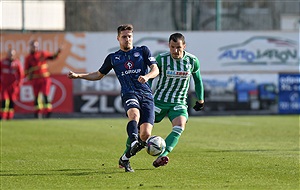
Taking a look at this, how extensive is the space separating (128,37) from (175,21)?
2193 cm

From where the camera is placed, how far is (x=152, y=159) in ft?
41.3

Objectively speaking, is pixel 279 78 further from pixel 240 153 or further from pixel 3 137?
pixel 240 153

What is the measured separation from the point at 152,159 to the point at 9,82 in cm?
1411

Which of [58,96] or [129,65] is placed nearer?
[129,65]

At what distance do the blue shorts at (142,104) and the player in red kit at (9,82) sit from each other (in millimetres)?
15355

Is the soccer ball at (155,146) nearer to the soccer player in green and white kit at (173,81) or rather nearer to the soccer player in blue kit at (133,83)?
the soccer player in blue kit at (133,83)

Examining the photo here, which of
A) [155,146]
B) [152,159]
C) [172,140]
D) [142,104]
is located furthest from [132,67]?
[152,159]

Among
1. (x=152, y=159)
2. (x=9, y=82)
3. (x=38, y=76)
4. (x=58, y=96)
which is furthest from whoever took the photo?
(x=58, y=96)

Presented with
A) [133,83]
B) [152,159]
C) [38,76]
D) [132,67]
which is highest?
[132,67]

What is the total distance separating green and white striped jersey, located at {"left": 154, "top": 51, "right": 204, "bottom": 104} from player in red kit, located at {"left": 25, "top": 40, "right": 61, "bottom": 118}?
48.5 feet

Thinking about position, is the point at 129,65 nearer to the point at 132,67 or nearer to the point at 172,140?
the point at 132,67

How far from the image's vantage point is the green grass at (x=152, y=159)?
9.50m

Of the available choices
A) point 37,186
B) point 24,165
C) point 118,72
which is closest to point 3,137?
point 24,165

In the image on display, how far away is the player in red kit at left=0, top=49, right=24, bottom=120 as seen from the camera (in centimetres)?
2567
